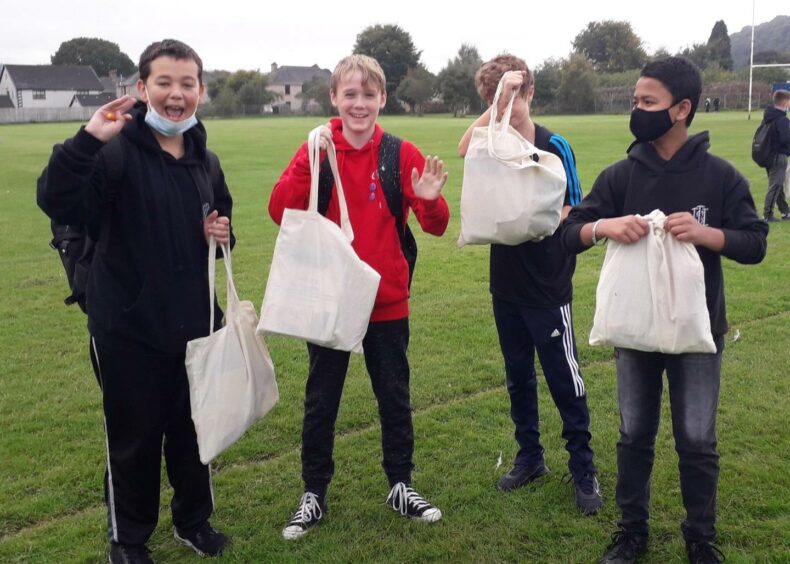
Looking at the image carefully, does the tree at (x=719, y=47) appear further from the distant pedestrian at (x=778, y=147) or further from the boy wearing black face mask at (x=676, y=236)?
the boy wearing black face mask at (x=676, y=236)

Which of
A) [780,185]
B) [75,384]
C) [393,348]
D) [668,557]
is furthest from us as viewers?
[780,185]

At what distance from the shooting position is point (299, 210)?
360cm

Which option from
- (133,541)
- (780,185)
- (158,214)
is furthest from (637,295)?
(780,185)

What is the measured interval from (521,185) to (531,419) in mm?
1403

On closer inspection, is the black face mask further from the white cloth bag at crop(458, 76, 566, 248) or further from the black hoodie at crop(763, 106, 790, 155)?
the black hoodie at crop(763, 106, 790, 155)

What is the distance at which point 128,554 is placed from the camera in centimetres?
360

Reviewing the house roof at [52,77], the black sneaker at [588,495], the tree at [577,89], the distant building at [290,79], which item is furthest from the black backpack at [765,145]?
the distant building at [290,79]

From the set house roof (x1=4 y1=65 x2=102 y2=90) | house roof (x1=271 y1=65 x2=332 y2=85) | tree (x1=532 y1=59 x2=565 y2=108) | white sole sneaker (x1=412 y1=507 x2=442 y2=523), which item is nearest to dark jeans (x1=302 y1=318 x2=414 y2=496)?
white sole sneaker (x1=412 y1=507 x2=442 y2=523)

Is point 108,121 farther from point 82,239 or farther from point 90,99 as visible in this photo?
point 90,99

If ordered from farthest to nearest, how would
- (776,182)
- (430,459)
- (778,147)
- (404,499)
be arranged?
(776,182), (778,147), (430,459), (404,499)

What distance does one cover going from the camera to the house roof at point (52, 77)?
322 feet

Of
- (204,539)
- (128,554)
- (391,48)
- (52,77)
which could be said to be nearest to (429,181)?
(204,539)

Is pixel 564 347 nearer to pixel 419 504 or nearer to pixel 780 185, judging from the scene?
pixel 419 504

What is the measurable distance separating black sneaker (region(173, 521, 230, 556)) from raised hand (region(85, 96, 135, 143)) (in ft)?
6.26
